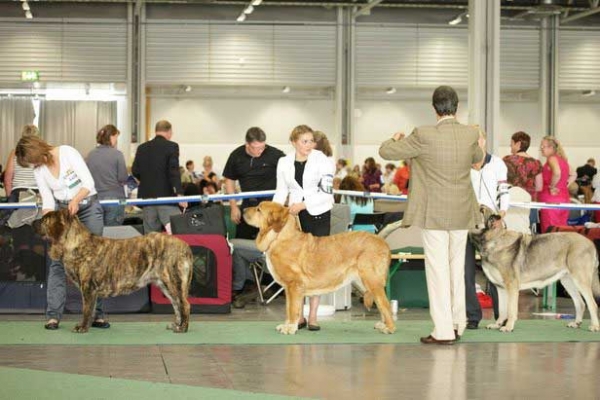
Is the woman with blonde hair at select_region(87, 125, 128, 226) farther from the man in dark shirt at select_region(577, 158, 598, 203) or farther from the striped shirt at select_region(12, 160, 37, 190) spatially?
the man in dark shirt at select_region(577, 158, 598, 203)

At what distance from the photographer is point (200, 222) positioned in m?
9.01

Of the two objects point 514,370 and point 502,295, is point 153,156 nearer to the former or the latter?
point 502,295

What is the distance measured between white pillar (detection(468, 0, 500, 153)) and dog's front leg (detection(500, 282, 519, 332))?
5001 mm

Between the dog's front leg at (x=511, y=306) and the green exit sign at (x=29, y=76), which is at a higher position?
the green exit sign at (x=29, y=76)

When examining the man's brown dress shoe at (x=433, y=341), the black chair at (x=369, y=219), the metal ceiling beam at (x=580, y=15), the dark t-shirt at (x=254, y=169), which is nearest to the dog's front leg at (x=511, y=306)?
the man's brown dress shoe at (x=433, y=341)

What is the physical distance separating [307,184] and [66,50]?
16601mm

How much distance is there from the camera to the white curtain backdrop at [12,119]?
23.5 m

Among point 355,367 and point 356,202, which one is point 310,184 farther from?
point 356,202

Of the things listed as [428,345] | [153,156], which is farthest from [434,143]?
[153,156]

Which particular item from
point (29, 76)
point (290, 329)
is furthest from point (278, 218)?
point (29, 76)

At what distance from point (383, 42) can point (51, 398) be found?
65.0ft

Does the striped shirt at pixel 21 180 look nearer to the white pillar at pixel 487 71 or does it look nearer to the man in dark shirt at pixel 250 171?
the man in dark shirt at pixel 250 171

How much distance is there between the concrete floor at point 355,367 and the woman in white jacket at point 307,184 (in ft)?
3.49

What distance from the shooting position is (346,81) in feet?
77.8
